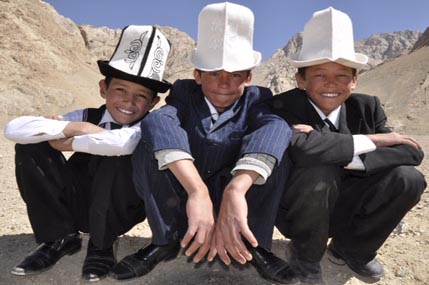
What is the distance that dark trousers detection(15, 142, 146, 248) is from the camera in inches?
93.8

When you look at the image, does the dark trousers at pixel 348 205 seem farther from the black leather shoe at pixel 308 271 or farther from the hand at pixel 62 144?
the hand at pixel 62 144

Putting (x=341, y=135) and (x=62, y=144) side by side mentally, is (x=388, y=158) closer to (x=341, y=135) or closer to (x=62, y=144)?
(x=341, y=135)

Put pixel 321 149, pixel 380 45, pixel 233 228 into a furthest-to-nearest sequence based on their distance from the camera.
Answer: pixel 380 45
pixel 321 149
pixel 233 228

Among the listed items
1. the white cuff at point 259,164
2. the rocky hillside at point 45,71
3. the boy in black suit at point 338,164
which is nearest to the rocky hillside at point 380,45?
the rocky hillside at point 45,71

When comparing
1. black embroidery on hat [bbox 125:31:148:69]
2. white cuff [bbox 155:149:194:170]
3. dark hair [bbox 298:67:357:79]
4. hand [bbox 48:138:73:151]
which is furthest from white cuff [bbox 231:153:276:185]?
black embroidery on hat [bbox 125:31:148:69]

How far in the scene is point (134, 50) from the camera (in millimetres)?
2805

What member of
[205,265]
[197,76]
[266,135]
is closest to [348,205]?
[266,135]

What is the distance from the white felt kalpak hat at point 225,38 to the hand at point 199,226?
33.0 inches

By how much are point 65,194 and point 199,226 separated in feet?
3.47

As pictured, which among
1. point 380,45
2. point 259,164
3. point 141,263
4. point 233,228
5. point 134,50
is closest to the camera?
point 233,228

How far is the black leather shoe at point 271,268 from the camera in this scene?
89.1 inches

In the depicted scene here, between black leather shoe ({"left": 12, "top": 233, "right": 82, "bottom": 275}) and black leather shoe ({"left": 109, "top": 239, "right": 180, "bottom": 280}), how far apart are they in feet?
1.37

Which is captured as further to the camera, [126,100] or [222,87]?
[126,100]

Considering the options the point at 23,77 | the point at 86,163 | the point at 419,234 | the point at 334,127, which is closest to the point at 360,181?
the point at 334,127
